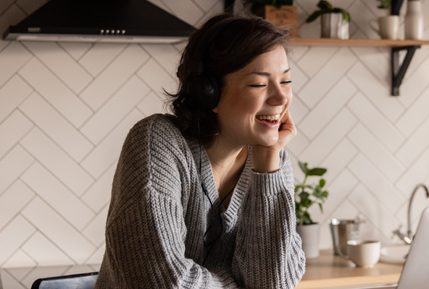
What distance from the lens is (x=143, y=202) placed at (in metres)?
1.35

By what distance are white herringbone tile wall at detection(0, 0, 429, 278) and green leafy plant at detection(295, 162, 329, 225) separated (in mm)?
122

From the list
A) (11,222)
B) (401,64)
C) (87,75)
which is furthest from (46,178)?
(401,64)

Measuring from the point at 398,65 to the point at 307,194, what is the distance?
2.45 feet

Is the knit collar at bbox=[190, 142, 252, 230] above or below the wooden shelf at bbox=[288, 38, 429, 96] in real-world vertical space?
above

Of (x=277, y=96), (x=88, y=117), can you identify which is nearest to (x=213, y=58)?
(x=277, y=96)

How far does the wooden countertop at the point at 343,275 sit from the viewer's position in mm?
2619

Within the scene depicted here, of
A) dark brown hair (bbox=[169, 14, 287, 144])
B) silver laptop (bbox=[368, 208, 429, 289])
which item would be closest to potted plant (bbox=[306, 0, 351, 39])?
silver laptop (bbox=[368, 208, 429, 289])

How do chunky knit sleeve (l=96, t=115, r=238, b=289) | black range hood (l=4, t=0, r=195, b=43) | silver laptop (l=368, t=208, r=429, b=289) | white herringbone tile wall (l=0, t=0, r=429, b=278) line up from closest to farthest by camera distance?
chunky knit sleeve (l=96, t=115, r=238, b=289) < silver laptop (l=368, t=208, r=429, b=289) < black range hood (l=4, t=0, r=195, b=43) < white herringbone tile wall (l=0, t=0, r=429, b=278)

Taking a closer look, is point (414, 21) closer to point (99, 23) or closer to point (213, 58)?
point (99, 23)

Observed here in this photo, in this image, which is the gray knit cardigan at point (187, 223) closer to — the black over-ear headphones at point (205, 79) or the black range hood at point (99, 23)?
the black over-ear headphones at point (205, 79)

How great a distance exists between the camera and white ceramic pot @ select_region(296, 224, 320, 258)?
2932 millimetres

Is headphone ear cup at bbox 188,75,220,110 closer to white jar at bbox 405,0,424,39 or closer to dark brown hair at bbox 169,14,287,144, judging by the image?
dark brown hair at bbox 169,14,287,144

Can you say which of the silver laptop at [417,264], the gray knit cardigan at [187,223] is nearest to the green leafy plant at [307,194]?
the silver laptop at [417,264]

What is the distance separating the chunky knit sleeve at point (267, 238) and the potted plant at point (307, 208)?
1.38 metres
